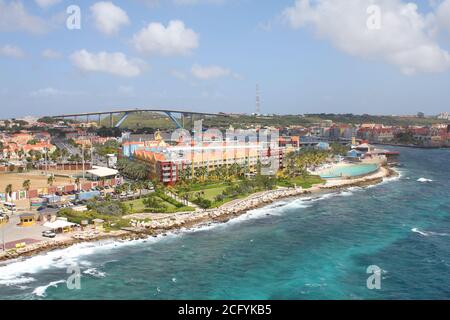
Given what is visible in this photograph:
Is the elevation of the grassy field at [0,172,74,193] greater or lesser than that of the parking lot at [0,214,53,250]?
greater

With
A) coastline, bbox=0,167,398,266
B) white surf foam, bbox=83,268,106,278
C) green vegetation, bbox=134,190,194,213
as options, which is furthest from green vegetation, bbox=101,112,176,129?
white surf foam, bbox=83,268,106,278

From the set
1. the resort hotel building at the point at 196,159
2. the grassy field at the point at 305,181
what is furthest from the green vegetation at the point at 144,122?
the grassy field at the point at 305,181

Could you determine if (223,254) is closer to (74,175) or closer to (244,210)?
(244,210)

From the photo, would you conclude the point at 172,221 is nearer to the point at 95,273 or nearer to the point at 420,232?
the point at 95,273

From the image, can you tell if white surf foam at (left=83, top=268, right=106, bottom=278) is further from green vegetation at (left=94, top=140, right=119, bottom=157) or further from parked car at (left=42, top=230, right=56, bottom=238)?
green vegetation at (left=94, top=140, right=119, bottom=157)

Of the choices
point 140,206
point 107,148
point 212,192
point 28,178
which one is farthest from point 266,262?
point 107,148

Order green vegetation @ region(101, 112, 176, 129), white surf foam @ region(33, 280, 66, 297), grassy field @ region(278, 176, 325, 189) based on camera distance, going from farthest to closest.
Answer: green vegetation @ region(101, 112, 176, 129) < grassy field @ region(278, 176, 325, 189) < white surf foam @ region(33, 280, 66, 297)

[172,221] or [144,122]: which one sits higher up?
[144,122]
